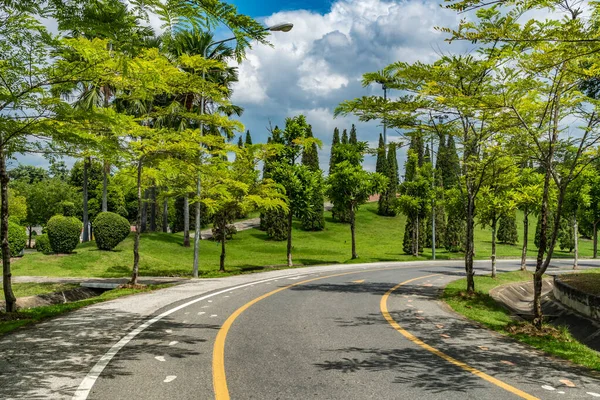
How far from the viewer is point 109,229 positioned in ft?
84.1

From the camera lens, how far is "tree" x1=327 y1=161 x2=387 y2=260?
111 feet

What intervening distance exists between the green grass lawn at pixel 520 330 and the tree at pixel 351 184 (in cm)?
1714

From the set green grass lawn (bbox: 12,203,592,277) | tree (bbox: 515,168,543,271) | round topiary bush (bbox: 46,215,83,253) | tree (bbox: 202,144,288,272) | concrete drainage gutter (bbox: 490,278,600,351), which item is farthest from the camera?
round topiary bush (bbox: 46,215,83,253)

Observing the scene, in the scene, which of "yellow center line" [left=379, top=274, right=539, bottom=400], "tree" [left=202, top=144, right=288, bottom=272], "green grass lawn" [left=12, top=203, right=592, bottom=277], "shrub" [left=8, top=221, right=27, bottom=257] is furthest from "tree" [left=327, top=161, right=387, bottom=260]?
"yellow center line" [left=379, top=274, right=539, bottom=400]

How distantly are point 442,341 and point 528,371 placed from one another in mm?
1736

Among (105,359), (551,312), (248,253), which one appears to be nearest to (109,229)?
(248,253)

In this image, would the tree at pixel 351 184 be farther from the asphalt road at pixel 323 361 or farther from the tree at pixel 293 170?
the asphalt road at pixel 323 361

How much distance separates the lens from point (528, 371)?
17.8 feet

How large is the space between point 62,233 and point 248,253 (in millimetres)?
17731

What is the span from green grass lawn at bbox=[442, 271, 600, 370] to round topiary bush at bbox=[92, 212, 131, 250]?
19578 mm

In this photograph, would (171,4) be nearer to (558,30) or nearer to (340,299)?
(558,30)

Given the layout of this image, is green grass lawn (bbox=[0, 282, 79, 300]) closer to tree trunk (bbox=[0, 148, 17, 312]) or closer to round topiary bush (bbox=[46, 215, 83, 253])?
tree trunk (bbox=[0, 148, 17, 312])

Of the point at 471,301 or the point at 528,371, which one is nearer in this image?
the point at 528,371

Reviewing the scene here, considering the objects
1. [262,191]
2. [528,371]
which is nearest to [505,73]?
[528,371]
